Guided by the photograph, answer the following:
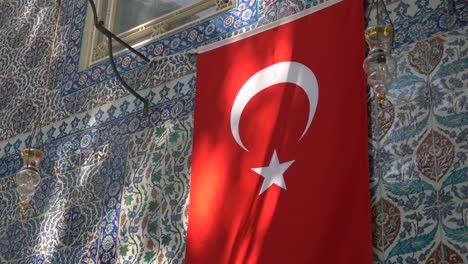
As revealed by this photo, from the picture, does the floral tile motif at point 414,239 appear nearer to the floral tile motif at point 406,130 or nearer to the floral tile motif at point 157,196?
the floral tile motif at point 406,130

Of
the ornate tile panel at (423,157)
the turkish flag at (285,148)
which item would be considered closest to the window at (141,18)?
the turkish flag at (285,148)

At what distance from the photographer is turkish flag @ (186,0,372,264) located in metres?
4.40

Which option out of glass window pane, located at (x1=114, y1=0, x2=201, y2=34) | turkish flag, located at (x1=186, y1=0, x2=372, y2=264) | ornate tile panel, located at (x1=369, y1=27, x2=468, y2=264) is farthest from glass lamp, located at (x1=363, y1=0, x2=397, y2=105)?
glass window pane, located at (x1=114, y1=0, x2=201, y2=34)

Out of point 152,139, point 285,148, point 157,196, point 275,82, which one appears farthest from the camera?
point 152,139

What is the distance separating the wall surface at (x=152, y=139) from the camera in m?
4.18

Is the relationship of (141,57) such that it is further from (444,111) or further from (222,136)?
(444,111)

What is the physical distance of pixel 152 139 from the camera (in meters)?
5.46

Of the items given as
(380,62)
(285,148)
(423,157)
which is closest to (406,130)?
(423,157)

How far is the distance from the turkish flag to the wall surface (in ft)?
0.38

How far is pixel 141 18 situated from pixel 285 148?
6.24 feet

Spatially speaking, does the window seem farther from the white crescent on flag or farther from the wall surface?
the white crescent on flag

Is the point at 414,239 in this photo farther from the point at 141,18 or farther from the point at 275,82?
the point at 141,18

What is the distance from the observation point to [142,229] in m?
5.20

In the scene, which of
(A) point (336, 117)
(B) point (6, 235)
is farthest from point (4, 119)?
(A) point (336, 117)
